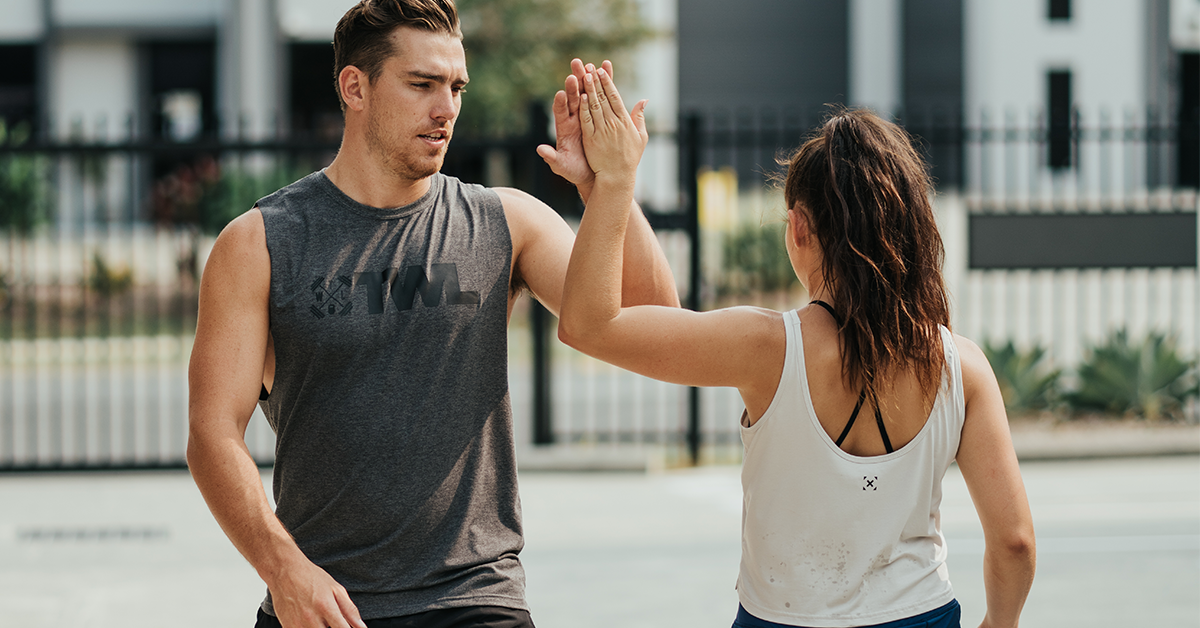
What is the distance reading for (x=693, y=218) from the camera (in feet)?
26.8

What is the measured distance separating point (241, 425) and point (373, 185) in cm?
53

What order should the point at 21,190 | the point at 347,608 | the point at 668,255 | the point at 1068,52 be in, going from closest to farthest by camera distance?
the point at 347,608 < the point at 21,190 < the point at 668,255 < the point at 1068,52

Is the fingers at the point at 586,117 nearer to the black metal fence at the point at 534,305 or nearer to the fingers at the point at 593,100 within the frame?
the fingers at the point at 593,100

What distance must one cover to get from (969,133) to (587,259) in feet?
23.1

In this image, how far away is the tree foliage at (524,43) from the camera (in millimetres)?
20547

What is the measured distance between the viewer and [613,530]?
6617mm

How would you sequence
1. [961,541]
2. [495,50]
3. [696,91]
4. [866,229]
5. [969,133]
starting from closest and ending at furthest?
[866,229] < [961,541] < [969,133] < [495,50] < [696,91]

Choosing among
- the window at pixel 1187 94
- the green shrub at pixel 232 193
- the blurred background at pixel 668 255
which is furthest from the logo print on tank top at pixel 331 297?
the window at pixel 1187 94

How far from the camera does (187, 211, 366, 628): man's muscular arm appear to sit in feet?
6.91

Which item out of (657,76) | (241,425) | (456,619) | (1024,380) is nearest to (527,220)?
(241,425)

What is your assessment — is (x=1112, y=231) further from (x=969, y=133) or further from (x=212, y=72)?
(x=212, y=72)

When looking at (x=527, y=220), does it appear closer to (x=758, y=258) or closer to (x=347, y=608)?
(x=347, y=608)

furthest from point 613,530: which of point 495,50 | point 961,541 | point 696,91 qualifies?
point 696,91

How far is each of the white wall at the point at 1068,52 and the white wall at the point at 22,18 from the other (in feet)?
57.3
